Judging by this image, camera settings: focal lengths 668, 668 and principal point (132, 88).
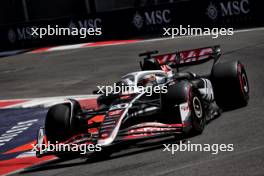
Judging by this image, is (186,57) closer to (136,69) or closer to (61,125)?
(61,125)

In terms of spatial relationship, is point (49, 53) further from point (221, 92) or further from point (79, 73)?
point (221, 92)

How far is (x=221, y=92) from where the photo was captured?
40.0 feet

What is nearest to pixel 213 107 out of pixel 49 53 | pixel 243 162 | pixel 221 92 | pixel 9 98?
pixel 221 92

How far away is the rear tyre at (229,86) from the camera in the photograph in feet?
39.5

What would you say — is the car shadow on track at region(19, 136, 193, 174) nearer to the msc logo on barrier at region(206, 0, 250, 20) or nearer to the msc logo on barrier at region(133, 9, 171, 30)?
the msc logo on barrier at region(206, 0, 250, 20)

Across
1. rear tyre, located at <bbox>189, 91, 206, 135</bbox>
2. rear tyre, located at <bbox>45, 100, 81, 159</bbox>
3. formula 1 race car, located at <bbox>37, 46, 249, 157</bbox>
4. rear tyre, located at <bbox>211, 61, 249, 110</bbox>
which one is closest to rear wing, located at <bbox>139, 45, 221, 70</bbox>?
formula 1 race car, located at <bbox>37, 46, 249, 157</bbox>

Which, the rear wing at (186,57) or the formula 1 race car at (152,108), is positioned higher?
the rear wing at (186,57)

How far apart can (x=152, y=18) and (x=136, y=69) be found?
342 inches

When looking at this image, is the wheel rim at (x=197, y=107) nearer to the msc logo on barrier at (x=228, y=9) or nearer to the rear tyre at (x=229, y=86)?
the rear tyre at (x=229, y=86)

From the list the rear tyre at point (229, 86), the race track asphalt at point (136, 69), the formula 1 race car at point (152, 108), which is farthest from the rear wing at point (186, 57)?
the race track asphalt at point (136, 69)

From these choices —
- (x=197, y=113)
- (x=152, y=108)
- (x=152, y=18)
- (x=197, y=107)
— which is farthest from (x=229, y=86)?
(x=152, y=18)

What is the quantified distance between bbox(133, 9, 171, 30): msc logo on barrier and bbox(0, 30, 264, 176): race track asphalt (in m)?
2.36

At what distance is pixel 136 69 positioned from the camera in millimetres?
20500

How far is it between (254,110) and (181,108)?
78.7 inches
